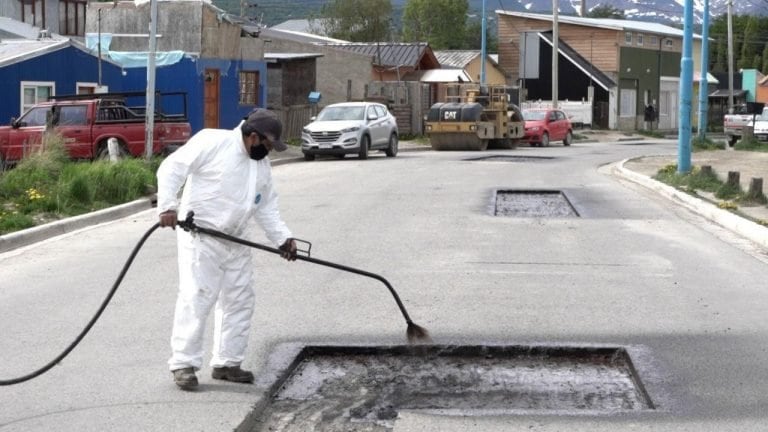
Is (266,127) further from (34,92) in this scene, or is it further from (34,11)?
(34,11)

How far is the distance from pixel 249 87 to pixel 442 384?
103ft

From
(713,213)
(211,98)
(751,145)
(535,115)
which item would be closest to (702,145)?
(751,145)

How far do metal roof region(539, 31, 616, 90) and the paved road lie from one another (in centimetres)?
4778

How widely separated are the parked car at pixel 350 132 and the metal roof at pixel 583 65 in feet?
111

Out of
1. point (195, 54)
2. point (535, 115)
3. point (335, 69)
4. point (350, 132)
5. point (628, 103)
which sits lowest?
point (350, 132)

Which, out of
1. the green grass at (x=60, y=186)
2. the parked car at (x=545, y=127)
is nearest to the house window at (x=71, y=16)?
the parked car at (x=545, y=127)

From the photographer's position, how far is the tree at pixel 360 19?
84938 millimetres

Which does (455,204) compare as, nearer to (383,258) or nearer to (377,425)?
(383,258)

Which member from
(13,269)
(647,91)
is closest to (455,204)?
(13,269)

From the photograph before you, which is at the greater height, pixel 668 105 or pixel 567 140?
pixel 668 105

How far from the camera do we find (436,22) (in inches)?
3772

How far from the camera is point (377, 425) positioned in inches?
258

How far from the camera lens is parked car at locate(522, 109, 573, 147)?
4316cm

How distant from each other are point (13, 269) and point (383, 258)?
3.86 meters
